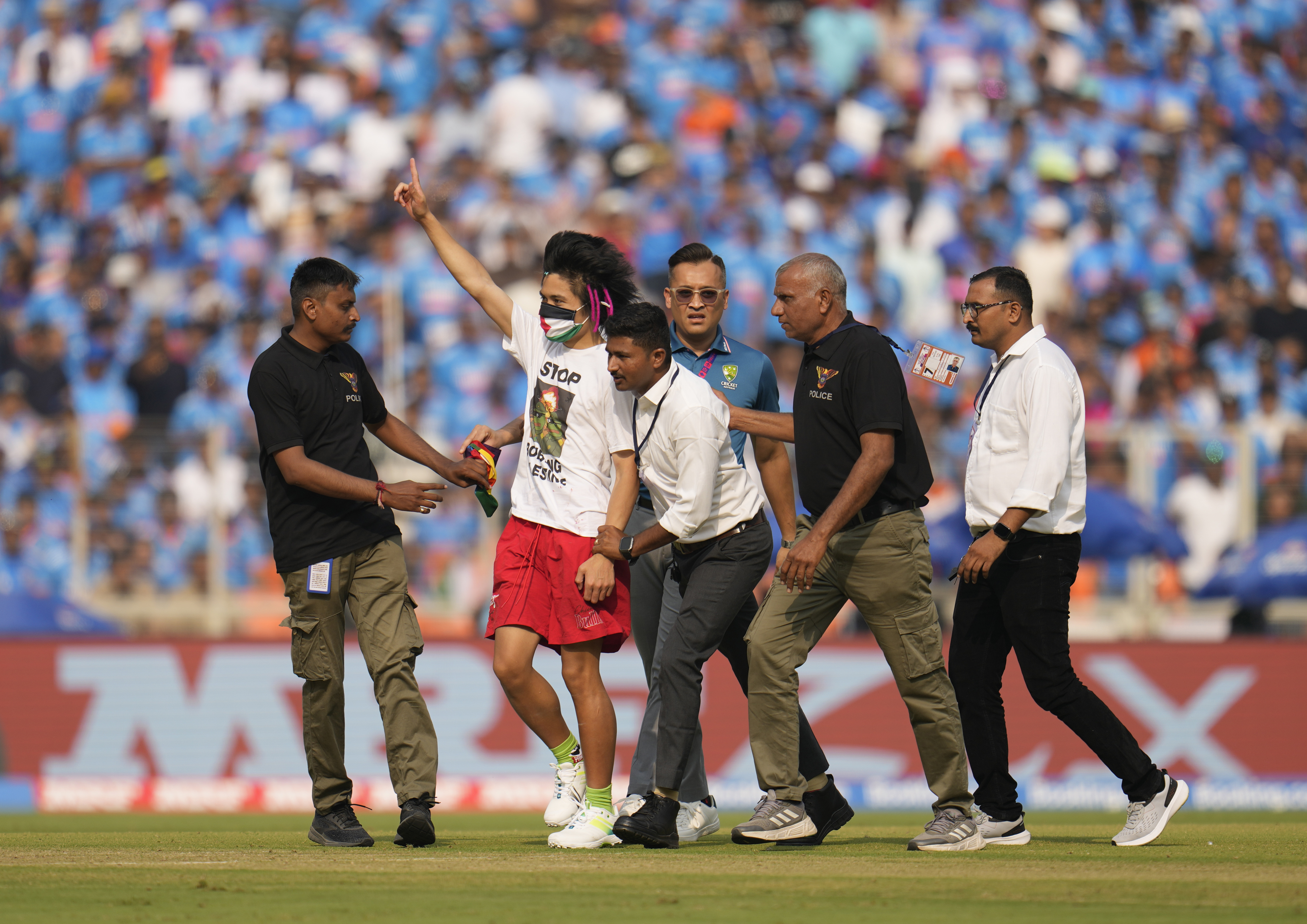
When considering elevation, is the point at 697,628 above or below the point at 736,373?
below

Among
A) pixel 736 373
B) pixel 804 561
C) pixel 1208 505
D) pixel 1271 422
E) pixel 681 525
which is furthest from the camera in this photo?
pixel 1271 422

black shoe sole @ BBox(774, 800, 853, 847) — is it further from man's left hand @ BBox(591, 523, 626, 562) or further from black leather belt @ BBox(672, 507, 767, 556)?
man's left hand @ BBox(591, 523, 626, 562)

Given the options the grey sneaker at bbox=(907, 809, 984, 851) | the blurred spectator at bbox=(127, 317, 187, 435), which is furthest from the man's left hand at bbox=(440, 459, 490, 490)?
the blurred spectator at bbox=(127, 317, 187, 435)

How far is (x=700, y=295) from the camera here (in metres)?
7.45

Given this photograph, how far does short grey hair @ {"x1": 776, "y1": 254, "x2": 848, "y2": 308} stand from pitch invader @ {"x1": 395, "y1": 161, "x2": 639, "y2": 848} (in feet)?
2.61

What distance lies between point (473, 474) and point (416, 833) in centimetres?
161

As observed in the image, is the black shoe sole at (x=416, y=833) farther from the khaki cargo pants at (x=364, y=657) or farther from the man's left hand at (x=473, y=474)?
the man's left hand at (x=473, y=474)

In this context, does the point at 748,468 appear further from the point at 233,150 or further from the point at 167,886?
the point at 233,150

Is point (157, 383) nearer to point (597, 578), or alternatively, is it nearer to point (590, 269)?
point (590, 269)

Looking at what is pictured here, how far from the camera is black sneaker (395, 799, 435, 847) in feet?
22.0

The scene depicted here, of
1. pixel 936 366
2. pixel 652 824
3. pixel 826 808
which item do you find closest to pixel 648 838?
pixel 652 824

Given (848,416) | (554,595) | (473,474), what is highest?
(848,416)

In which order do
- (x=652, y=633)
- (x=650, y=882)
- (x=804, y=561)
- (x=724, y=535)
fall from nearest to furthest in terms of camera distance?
(x=650, y=882) < (x=804, y=561) < (x=724, y=535) < (x=652, y=633)

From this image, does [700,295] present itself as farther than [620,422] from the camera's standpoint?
Yes
